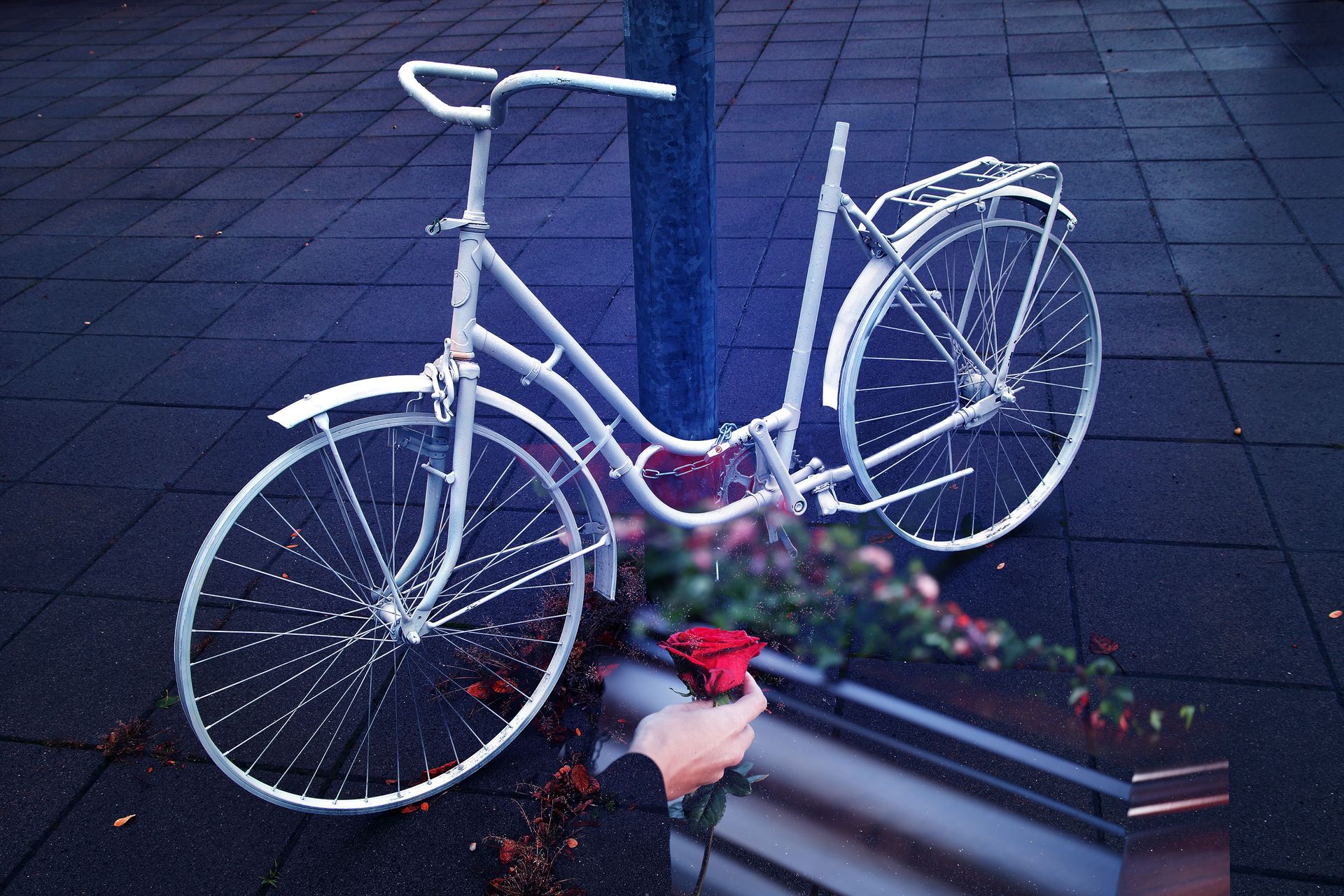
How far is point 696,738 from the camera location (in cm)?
260

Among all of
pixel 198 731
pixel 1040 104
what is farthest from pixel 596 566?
pixel 1040 104

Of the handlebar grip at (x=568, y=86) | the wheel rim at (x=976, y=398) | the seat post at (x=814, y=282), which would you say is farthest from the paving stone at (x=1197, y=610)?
the handlebar grip at (x=568, y=86)

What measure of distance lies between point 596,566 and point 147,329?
325 cm

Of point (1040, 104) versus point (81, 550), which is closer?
point (81, 550)

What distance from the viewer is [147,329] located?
4691mm

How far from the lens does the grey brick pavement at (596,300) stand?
2.52 metres

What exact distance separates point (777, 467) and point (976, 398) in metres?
0.74

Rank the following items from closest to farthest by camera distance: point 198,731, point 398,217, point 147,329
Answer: point 198,731, point 147,329, point 398,217

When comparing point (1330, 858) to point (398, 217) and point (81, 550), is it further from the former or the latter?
point (398, 217)

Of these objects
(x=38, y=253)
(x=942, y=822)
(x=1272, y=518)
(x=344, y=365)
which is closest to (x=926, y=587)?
(x=942, y=822)

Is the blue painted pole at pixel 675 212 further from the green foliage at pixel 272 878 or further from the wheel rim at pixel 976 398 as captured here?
the green foliage at pixel 272 878

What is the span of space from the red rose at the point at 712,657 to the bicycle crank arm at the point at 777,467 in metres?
0.44

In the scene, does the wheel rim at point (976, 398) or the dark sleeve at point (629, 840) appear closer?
the dark sleeve at point (629, 840)

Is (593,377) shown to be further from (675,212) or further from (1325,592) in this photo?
(1325,592)
